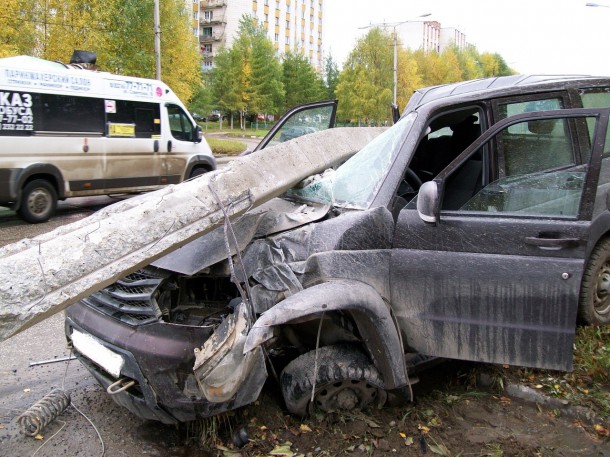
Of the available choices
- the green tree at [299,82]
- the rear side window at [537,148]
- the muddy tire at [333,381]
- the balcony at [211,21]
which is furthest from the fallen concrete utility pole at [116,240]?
the balcony at [211,21]

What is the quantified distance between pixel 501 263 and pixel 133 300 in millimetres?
2026

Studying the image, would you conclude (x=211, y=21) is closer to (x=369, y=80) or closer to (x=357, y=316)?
(x=369, y=80)

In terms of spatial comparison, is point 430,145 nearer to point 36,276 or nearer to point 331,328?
point 331,328

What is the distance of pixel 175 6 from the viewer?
73.2 feet

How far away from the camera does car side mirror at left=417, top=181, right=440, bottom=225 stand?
286cm

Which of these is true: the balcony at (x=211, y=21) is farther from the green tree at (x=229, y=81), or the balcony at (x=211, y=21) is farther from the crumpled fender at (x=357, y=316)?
the crumpled fender at (x=357, y=316)

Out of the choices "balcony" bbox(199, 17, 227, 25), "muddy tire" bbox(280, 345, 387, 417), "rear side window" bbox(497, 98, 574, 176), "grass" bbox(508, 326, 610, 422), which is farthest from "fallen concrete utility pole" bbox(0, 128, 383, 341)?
"balcony" bbox(199, 17, 227, 25)

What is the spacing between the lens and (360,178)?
3471mm

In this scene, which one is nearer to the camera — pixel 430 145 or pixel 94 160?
pixel 430 145

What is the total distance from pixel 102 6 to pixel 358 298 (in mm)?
17697

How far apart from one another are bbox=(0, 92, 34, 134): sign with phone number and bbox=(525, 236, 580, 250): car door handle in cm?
891

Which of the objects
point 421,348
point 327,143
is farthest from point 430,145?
point 421,348

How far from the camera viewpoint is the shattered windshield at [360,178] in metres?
3.31

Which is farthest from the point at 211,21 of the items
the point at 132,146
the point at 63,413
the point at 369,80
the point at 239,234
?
the point at 63,413
